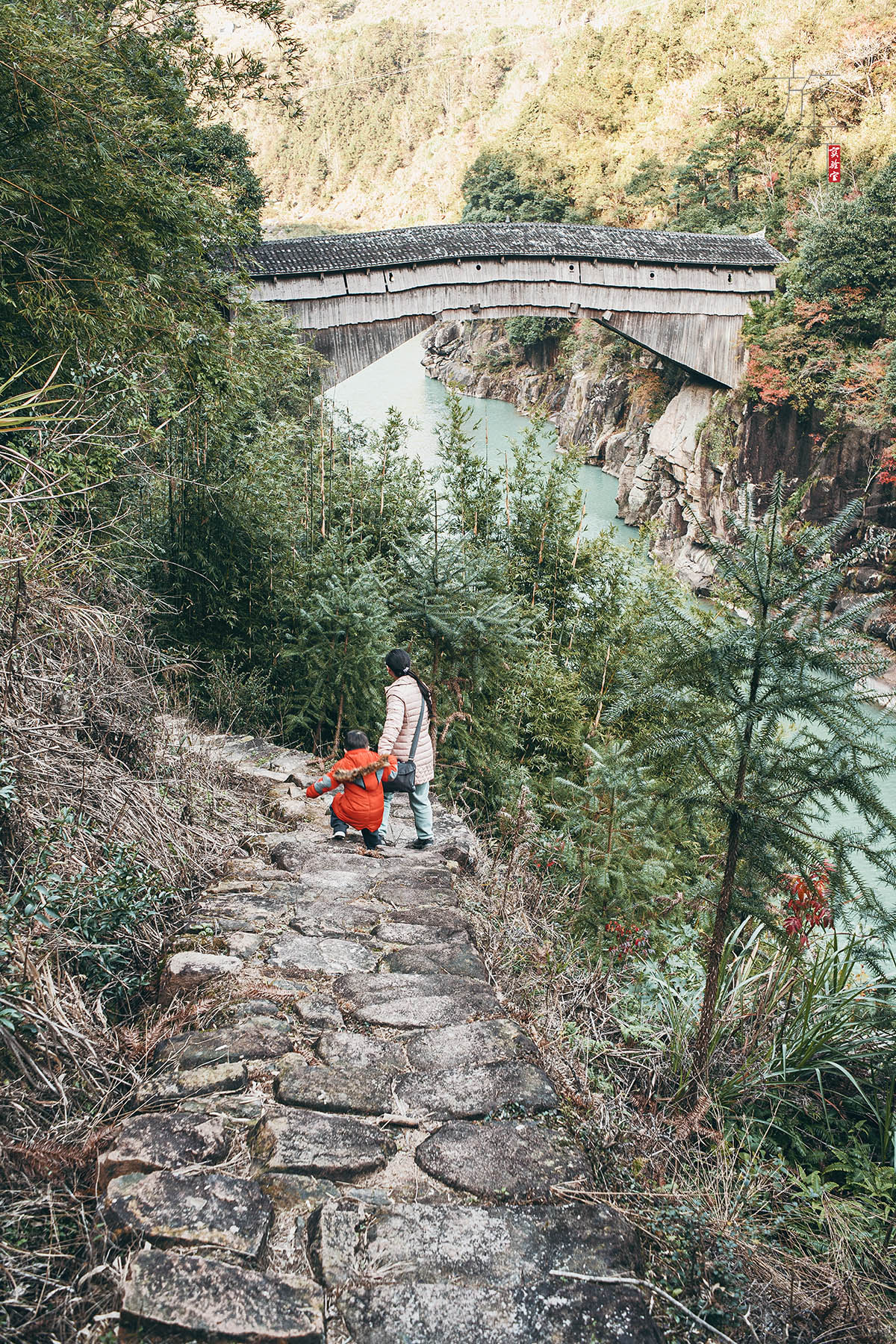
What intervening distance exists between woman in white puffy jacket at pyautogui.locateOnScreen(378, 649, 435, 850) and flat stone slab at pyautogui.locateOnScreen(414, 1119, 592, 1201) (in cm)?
215

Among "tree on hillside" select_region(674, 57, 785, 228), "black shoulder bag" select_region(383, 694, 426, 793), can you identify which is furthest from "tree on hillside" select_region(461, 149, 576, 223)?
"black shoulder bag" select_region(383, 694, 426, 793)

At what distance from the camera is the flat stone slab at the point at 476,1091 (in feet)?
5.59

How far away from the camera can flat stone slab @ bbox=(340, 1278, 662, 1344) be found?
120cm

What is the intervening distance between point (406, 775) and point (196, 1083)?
215 centimetres

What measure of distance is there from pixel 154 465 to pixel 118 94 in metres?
2.40

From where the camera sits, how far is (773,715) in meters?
2.50

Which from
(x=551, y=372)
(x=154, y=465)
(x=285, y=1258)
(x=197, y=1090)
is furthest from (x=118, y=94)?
(x=551, y=372)

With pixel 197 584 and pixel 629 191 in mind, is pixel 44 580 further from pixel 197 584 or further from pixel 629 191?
pixel 629 191

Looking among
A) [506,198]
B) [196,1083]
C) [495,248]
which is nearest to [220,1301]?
[196,1083]

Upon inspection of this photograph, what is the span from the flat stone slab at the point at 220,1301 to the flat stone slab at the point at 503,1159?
346mm

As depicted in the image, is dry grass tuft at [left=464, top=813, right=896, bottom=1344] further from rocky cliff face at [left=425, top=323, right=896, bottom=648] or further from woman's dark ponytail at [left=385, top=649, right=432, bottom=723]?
rocky cliff face at [left=425, top=323, right=896, bottom=648]

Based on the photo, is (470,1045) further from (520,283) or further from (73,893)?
A: (520,283)

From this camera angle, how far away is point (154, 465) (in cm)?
553

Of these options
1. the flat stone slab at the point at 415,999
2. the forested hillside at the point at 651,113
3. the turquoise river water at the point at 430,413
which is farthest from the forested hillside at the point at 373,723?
the turquoise river water at the point at 430,413
